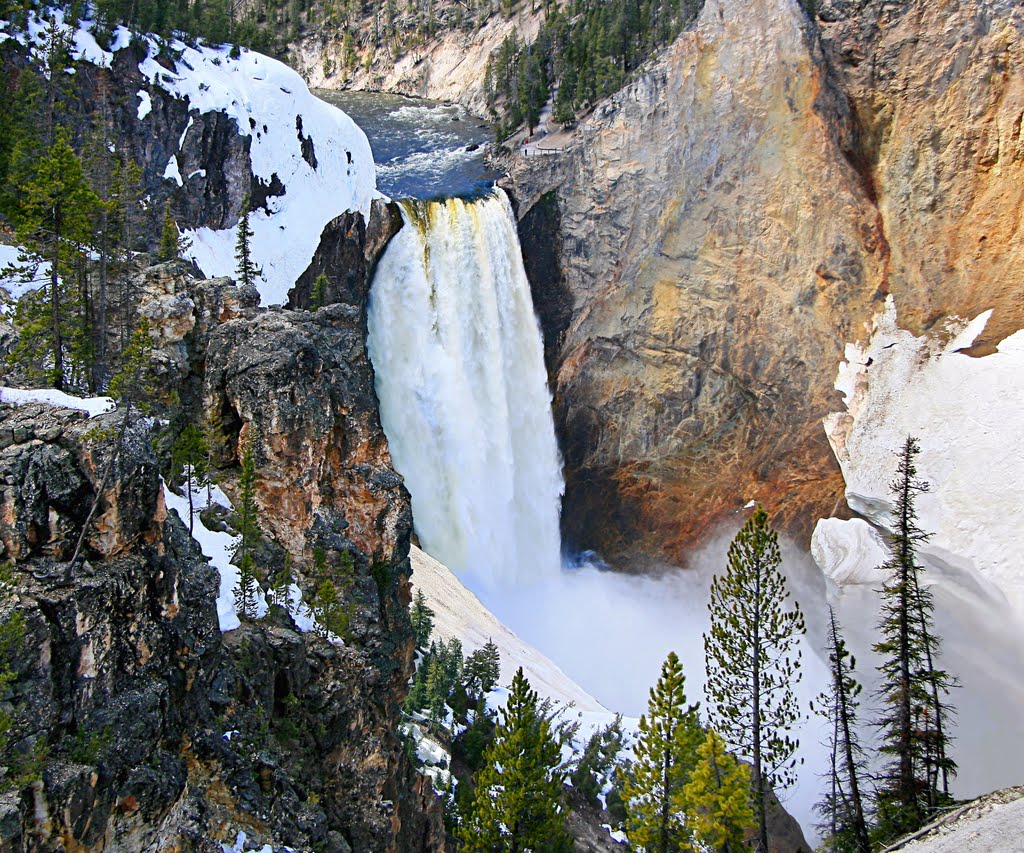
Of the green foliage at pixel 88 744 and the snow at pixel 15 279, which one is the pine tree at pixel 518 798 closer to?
the green foliage at pixel 88 744

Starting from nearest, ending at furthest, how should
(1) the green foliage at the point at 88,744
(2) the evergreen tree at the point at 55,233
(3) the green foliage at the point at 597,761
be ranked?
1. (1) the green foliage at the point at 88,744
2. (2) the evergreen tree at the point at 55,233
3. (3) the green foliage at the point at 597,761

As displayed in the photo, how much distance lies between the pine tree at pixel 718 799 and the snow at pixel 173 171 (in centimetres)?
2979

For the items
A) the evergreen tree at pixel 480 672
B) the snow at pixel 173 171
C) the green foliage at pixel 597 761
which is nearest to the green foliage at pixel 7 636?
the evergreen tree at pixel 480 672

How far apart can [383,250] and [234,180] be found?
842 cm

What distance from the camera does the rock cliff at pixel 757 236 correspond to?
3919cm

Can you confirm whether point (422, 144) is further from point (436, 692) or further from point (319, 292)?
point (436, 692)

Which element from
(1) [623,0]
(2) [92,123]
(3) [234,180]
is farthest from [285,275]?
(1) [623,0]

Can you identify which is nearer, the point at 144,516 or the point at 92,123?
the point at 144,516

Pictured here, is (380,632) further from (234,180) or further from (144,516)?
(234,180)

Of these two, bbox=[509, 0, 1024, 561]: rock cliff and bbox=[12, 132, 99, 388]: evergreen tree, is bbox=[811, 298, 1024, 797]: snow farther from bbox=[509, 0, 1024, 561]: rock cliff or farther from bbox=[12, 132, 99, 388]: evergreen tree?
bbox=[12, 132, 99, 388]: evergreen tree

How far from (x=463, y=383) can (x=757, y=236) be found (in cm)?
1718

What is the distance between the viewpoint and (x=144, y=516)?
1464cm

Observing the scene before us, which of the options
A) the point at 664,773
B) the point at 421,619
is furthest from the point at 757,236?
the point at 664,773

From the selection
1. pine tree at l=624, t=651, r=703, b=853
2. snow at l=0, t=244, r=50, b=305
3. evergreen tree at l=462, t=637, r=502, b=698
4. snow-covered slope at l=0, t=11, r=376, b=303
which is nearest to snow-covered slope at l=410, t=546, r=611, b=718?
evergreen tree at l=462, t=637, r=502, b=698
